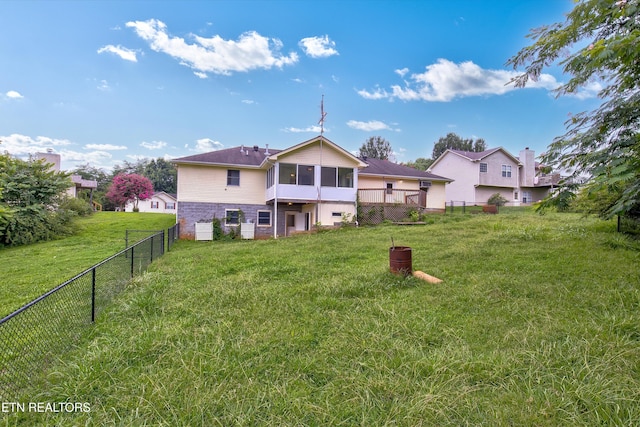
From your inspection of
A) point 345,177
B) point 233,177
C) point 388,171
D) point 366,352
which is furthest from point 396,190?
point 366,352

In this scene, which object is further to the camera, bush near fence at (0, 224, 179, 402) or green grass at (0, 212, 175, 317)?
green grass at (0, 212, 175, 317)

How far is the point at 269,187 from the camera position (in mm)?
15797

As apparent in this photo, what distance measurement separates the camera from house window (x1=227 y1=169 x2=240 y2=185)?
15969 mm

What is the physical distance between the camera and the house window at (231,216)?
51.6 ft

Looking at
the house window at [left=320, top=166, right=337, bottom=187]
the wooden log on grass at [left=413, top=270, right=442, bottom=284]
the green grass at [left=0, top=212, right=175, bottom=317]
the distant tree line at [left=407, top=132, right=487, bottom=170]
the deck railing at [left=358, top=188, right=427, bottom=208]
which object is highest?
the distant tree line at [left=407, top=132, right=487, bottom=170]

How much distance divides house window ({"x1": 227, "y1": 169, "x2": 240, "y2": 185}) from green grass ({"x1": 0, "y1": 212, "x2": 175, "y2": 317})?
238 inches

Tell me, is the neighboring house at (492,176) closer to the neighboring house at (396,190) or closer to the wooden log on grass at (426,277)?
the neighboring house at (396,190)

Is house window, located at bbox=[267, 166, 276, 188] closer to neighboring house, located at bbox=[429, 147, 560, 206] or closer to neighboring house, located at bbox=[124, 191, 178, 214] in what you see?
neighboring house, located at bbox=[429, 147, 560, 206]

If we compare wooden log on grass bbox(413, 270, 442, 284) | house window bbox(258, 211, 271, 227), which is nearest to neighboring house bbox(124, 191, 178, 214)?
house window bbox(258, 211, 271, 227)

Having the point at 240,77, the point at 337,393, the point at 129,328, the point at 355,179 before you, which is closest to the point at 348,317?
the point at 337,393

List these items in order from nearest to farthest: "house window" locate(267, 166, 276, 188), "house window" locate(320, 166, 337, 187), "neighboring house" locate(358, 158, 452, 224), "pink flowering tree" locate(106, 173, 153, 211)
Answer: "house window" locate(267, 166, 276, 188)
"house window" locate(320, 166, 337, 187)
"neighboring house" locate(358, 158, 452, 224)
"pink flowering tree" locate(106, 173, 153, 211)

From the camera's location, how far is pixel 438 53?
15.2m

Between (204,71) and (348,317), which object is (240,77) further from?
(348,317)

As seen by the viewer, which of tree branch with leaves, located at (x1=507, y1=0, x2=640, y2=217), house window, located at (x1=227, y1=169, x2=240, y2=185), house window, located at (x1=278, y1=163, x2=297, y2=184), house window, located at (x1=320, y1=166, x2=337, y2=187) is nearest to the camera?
tree branch with leaves, located at (x1=507, y1=0, x2=640, y2=217)
